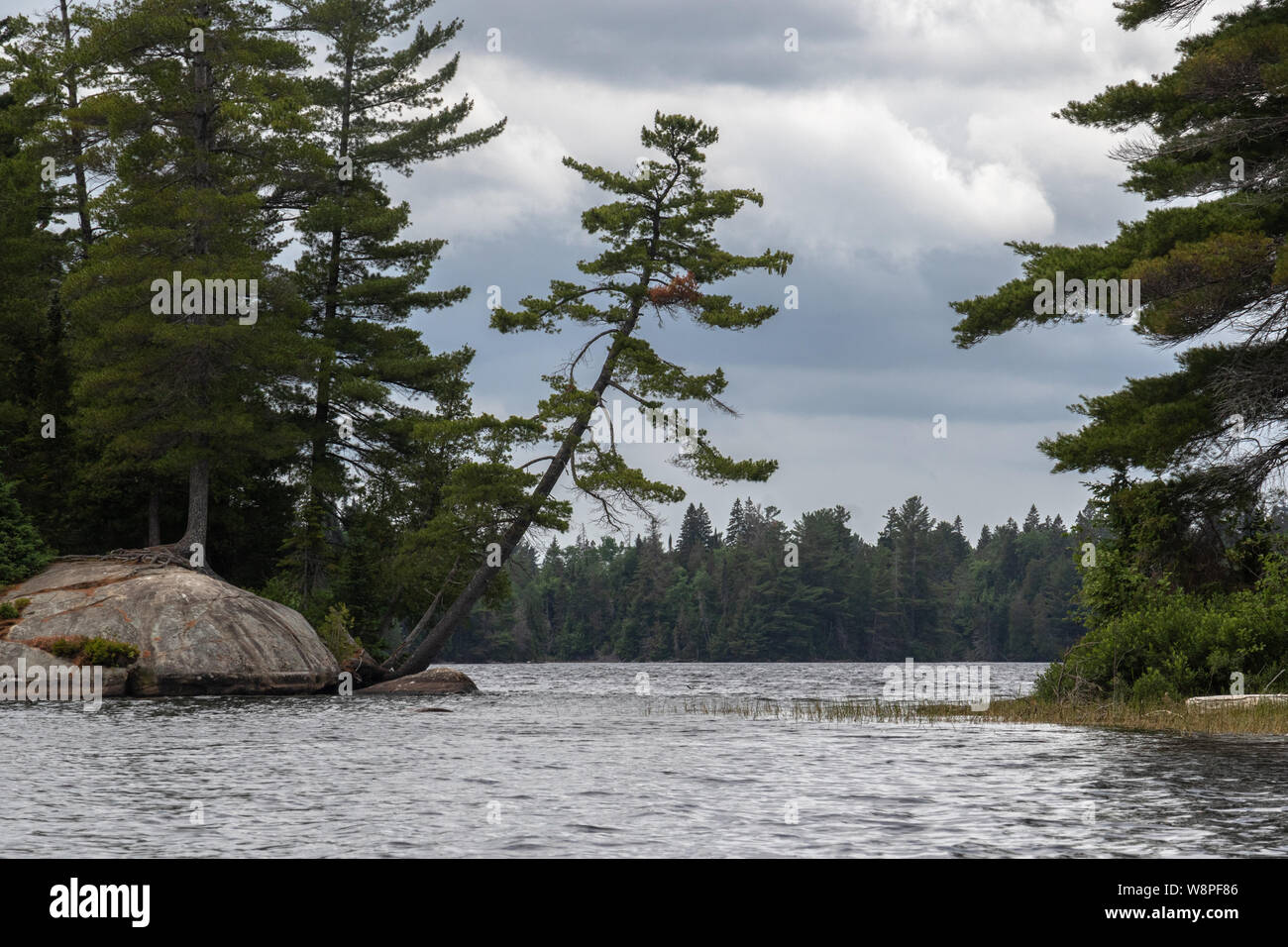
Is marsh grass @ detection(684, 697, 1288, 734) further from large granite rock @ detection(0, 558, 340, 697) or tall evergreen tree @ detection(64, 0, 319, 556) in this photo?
tall evergreen tree @ detection(64, 0, 319, 556)

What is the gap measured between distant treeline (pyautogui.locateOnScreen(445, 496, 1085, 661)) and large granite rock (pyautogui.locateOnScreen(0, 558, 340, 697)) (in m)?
93.8

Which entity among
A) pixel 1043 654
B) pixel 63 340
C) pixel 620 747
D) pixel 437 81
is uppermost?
pixel 437 81

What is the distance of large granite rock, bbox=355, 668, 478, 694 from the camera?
127ft

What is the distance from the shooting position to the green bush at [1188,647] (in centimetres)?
2316

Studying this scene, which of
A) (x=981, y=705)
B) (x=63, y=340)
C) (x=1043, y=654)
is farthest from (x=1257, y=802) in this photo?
(x=1043, y=654)

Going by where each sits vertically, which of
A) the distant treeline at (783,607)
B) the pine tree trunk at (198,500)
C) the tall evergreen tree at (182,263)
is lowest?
the distant treeline at (783,607)

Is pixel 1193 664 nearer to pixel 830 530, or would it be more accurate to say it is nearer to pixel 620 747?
pixel 620 747

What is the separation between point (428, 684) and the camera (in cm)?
3941

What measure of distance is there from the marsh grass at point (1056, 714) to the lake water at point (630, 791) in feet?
3.61

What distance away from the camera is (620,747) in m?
19.5

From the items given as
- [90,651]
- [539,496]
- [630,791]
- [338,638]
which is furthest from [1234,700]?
[338,638]

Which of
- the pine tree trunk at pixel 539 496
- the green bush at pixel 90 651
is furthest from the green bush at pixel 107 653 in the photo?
the pine tree trunk at pixel 539 496

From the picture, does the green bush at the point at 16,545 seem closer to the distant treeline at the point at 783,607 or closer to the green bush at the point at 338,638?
the green bush at the point at 338,638
